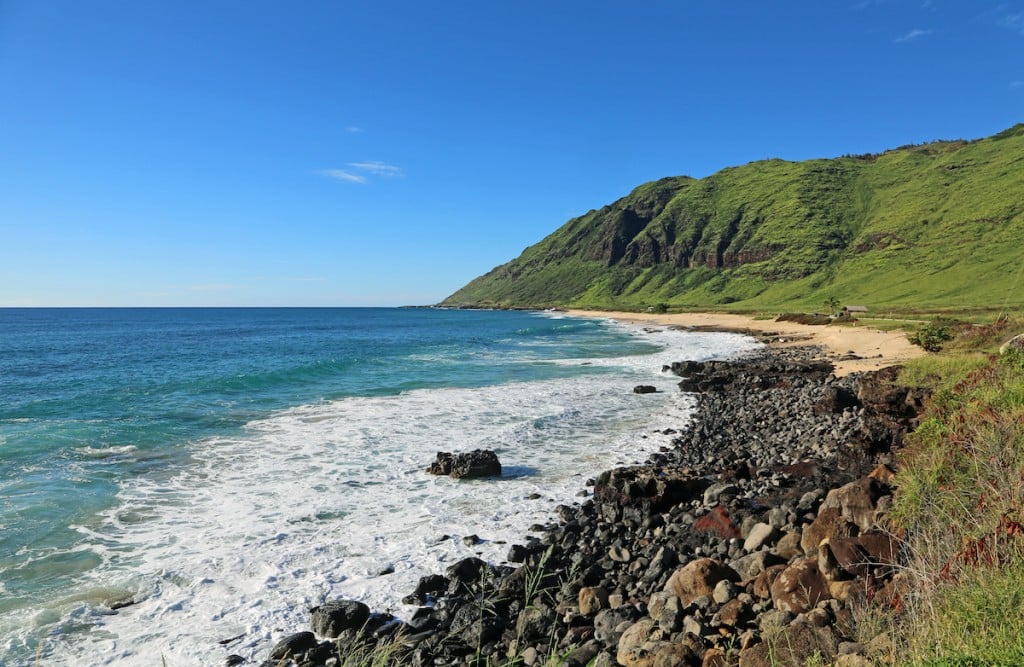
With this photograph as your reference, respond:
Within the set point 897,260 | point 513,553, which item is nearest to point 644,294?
point 897,260

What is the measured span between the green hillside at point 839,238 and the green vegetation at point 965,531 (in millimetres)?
66702

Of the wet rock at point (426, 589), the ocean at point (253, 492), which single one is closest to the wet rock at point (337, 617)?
the ocean at point (253, 492)

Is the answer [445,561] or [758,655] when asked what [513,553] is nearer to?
[445,561]

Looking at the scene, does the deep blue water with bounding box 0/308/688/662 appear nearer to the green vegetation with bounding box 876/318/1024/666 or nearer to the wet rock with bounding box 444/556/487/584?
the wet rock with bounding box 444/556/487/584

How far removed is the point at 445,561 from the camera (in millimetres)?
9352

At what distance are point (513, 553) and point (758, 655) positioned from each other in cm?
532

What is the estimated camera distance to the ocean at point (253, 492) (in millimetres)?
8062

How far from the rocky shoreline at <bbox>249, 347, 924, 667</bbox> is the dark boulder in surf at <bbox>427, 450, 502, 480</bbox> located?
3.07 metres

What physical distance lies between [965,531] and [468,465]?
424 inches

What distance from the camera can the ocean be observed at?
8.06 meters

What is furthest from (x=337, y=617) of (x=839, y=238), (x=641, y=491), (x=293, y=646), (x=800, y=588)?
(x=839, y=238)

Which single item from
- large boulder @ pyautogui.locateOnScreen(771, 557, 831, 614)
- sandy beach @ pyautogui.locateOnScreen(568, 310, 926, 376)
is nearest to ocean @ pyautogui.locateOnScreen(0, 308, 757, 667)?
large boulder @ pyautogui.locateOnScreen(771, 557, 831, 614)

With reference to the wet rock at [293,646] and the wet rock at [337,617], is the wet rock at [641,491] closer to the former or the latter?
the wet rock at [337,617]

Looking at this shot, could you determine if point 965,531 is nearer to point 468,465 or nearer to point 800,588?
point 800,588
